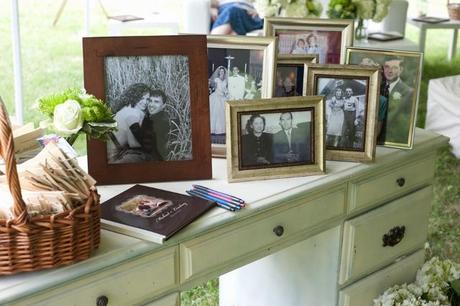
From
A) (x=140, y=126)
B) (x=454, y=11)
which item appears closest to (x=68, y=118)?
(x=140, y=126)

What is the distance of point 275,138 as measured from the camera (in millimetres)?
1542

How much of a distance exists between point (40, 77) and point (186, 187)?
3.63 m

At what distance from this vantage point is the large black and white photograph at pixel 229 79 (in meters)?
1.60

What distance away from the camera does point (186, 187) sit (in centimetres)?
147

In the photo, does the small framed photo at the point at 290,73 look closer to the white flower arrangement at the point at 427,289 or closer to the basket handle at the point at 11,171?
the white flower arrangement at the point at 427,289

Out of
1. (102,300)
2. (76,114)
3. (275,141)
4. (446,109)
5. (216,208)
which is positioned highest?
(76,114)

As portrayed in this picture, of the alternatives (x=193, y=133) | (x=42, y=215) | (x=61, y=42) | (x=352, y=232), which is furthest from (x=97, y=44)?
(x=61, y=42)

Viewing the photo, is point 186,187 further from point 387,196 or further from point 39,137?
point 387,196

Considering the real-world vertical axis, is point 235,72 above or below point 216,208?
above

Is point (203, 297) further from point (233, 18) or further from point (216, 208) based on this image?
point (233, 18)

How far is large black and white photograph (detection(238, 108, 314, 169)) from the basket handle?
0.59m

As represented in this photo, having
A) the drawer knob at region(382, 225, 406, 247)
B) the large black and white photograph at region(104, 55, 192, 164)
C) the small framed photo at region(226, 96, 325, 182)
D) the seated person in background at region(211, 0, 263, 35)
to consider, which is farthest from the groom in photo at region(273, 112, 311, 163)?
the seated person in background at region(211, 0, 263, 35)

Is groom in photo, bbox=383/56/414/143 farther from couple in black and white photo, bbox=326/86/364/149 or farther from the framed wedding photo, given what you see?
the framed wedding photo

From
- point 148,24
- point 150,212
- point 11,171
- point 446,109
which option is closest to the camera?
point 11,171
